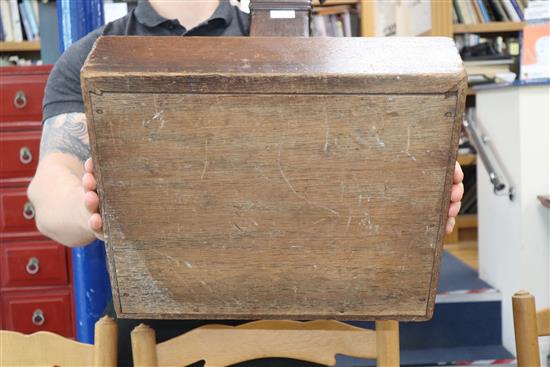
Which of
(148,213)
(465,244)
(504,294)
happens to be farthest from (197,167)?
(465,244)

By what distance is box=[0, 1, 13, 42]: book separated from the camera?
139 inches

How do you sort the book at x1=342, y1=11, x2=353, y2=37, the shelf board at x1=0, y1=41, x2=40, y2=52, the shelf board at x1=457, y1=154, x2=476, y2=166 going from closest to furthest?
the shelf board at x1=0, y1=41, x2=40, y2=52
the shelf board at x1=457, y1=154, x2=476, y2=166
the book at x1=342, y1=11, x2=353, y2=37

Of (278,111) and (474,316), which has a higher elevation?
(278,111)

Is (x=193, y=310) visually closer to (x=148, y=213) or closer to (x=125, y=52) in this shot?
(x=148, y=213)

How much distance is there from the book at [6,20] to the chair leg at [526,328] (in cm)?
304

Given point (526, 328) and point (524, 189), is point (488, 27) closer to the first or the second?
point (524, 189)

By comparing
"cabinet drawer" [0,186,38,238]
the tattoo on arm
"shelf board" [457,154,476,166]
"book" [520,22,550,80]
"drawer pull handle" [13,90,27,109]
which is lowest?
"shelf board" [457,154,476,166]

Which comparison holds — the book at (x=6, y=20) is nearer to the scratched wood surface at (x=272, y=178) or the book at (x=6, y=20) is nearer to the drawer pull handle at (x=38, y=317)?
the drawer pull handle at (x=38, y=317)

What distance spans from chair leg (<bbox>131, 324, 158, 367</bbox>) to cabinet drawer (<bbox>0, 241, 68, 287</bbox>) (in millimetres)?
2109

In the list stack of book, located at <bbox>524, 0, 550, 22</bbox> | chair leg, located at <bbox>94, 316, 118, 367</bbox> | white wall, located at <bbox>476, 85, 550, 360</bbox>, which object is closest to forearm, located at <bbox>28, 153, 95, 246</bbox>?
chair leg, located at <bbox>94, 316, 118, 367</bbox>

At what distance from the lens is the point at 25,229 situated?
124 inches

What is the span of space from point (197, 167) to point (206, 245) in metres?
0.08

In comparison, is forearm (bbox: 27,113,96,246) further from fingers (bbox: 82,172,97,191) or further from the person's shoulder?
fingers (bbox: 82,172,97,191)

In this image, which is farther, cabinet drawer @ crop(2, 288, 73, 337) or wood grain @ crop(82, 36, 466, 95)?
cabinet drawer @ crop(2, 288, 73, 337)
